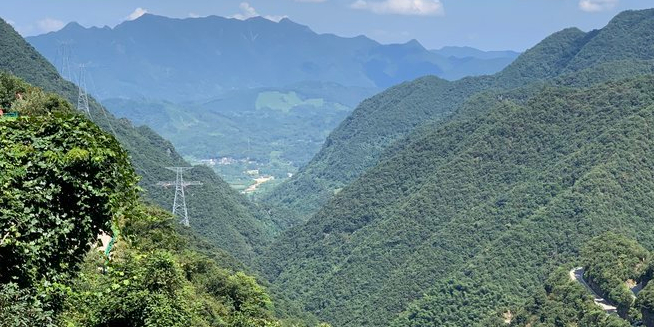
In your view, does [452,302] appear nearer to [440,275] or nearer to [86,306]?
[440,275]

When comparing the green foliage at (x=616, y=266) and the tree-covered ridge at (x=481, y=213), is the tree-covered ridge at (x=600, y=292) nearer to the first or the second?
the green foliage at (x=616, y=266)

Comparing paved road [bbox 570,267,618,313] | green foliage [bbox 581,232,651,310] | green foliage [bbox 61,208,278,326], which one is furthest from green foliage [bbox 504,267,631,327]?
green foliage [bbox 61,208,278,326]

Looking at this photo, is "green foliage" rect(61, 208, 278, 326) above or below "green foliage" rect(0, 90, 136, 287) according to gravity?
below

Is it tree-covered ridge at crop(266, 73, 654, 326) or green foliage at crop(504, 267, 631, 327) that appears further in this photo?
tree-covered ridge at crop(266, 73, 654, 326)

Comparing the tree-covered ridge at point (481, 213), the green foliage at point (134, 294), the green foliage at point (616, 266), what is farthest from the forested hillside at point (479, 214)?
the green foliage at point (134, 294)

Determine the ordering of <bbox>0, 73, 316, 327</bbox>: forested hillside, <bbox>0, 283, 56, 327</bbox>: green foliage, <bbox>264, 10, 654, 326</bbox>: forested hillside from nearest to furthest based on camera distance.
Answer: <bbox>0, 283, 56, 327</bbox>: green foliage < <bbox>0, 73, 316, 327</bbox>: forested hillside < <bbox>264, 10, 654, 326</bbox>: forested hillside

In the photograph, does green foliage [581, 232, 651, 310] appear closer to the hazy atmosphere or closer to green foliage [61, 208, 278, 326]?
the hazy atmosphere
